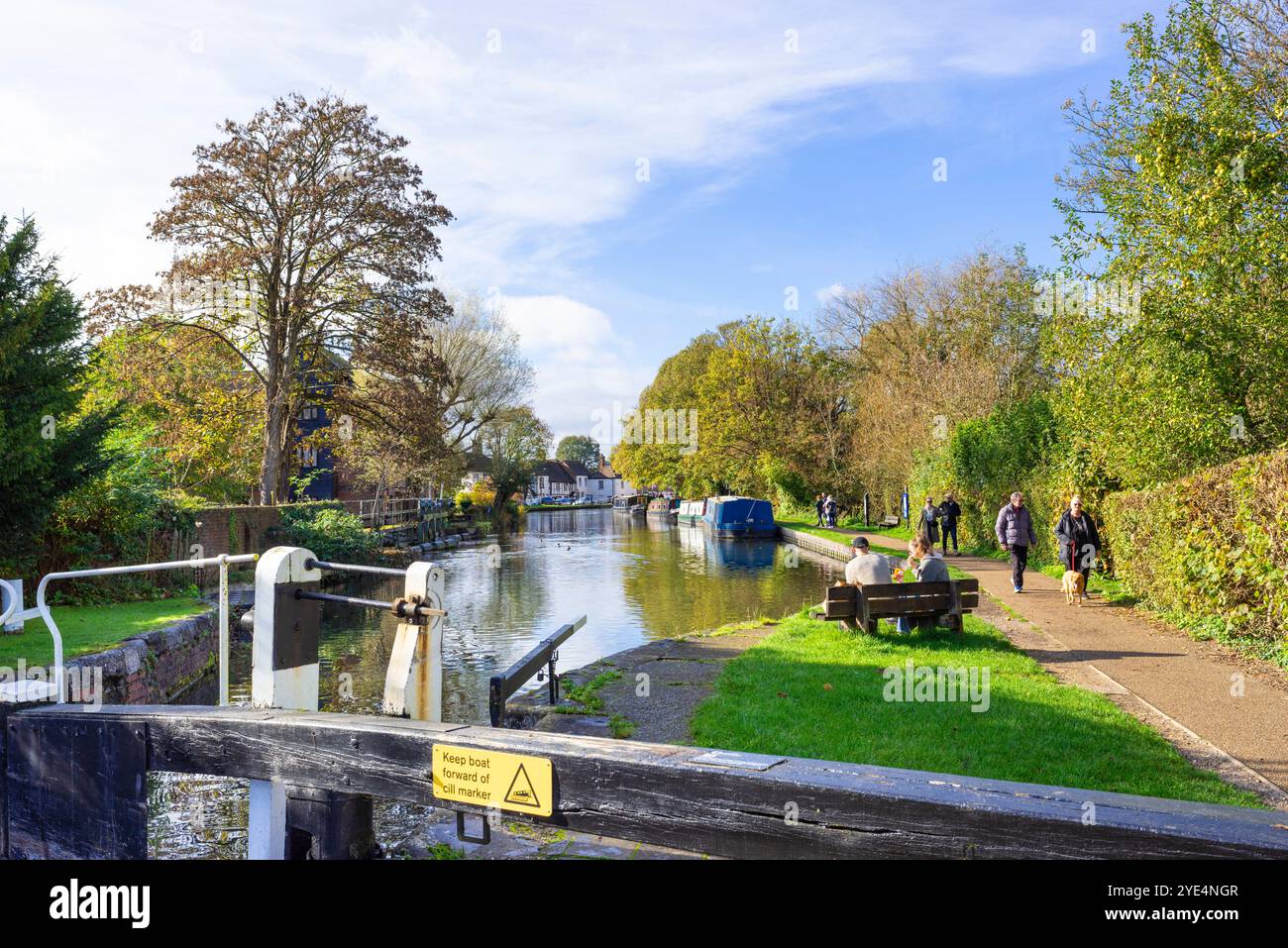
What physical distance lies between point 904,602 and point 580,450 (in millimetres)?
→ 151447

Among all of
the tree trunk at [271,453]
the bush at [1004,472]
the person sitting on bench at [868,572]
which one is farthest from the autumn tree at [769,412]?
the person sitting on bench at [868,572]

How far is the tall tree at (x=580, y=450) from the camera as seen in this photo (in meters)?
159

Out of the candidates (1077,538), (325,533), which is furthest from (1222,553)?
(325,533)

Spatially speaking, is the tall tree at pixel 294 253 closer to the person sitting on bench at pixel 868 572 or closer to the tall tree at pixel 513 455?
the person sitting on bench at pixel 868 572

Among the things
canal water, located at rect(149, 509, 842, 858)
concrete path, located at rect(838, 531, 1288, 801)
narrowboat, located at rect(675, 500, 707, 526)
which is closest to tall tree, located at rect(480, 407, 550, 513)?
narrowboat, located at rect(675, 500, 707, 526)

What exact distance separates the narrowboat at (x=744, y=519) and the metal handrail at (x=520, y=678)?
32794 millimetres

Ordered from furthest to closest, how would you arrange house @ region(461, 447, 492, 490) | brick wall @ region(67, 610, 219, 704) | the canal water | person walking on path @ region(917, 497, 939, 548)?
house @ region(461, 447, 492, 490) < person walking on path @ region(917, 497, 939, 548) < brick wall @ region(67, 610, 219, 704) < the canal water

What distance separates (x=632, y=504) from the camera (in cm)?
9975

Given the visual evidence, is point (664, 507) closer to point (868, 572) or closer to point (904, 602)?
point (868, 572)

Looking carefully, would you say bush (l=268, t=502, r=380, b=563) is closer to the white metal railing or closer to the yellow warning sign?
the white metal railing

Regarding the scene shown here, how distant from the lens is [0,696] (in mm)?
4117

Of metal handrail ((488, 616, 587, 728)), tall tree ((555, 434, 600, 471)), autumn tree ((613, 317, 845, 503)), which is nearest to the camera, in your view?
metal handrail ((488, 616, 587, 728))

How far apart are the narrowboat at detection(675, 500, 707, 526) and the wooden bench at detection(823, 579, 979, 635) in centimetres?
4642

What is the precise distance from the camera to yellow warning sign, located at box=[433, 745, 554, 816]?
9.80ft
